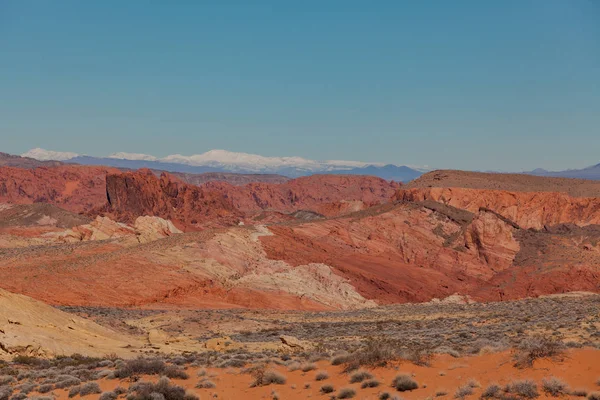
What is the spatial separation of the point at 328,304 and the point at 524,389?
40.3 metres

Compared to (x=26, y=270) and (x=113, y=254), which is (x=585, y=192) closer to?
(x=113, y=254)

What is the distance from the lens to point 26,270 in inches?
1879

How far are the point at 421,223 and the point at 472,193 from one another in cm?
3043

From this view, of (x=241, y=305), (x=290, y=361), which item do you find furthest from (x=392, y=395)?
(x=241, y=305)

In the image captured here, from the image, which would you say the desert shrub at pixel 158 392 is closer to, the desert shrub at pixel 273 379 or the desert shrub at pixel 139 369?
the desert shrub at pixel 139 369

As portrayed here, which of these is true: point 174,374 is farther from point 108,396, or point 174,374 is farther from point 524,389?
point 524,389

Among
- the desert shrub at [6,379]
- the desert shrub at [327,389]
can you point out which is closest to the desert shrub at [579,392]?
the desert shrub at [327,389]

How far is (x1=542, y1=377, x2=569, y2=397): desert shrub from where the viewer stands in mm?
11781

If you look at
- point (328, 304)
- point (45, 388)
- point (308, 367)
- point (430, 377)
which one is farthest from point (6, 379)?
point (328, 304)

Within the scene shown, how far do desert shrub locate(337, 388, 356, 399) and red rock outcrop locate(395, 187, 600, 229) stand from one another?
295 ft

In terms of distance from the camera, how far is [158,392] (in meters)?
14.2

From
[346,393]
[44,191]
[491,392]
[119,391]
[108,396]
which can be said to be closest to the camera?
[491,392]

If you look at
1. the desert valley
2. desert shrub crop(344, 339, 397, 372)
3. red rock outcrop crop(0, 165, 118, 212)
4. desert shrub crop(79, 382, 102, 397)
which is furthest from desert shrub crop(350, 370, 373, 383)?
red rock outcrop crop(0, 165, 118, 212)

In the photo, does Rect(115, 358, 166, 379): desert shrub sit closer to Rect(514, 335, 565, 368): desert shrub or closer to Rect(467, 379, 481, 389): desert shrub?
Rect(467, 379, 481, 389): desert shrub
